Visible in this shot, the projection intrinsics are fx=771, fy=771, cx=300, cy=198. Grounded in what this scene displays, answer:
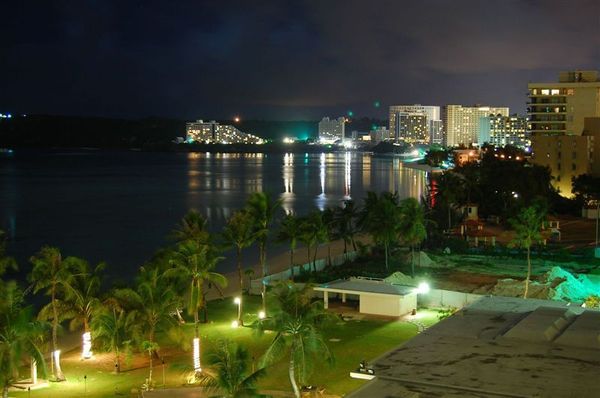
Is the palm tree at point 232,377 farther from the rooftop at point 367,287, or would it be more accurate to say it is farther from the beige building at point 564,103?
the beige building at point 564,103

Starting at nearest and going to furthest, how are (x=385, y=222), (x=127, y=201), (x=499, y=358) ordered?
(x=499, y=358) → (x=385, y=222) → (x=127, y=201)

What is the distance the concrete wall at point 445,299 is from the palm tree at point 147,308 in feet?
28.4

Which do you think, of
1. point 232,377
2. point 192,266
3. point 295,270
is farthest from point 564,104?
point 232,377

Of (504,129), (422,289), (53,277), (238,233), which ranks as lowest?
(422,289)

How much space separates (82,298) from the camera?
17578mm

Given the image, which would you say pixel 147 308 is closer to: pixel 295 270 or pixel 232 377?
pixel 232 377

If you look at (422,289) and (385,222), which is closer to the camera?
(422,289)

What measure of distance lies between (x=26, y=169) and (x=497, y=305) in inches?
4518

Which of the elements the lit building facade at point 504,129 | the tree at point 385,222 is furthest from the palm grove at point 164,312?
the lit building facade at point 504,129

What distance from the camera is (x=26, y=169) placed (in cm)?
12262

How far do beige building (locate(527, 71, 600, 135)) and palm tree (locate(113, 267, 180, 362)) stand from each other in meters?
65.9

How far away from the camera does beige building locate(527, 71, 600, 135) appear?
2985 inches

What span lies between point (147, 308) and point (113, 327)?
84cm

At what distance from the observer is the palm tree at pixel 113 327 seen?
16.4 m
